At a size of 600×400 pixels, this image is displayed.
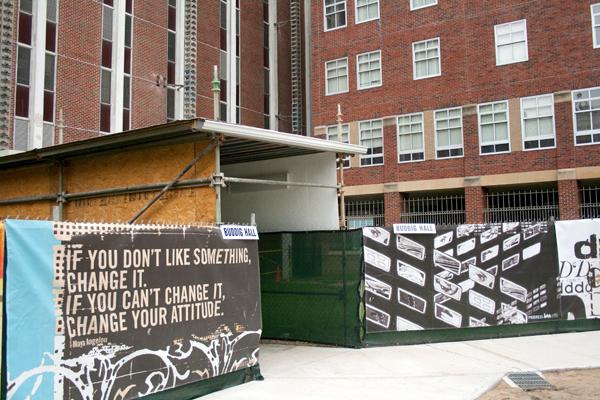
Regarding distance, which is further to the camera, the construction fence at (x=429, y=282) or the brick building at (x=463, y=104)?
the brick building at (x=463, y=104)

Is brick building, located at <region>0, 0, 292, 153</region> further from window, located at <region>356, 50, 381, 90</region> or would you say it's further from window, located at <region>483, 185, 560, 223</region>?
window, located at <region>483, 185, 560, 223</region>

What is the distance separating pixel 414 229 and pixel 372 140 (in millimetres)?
19487

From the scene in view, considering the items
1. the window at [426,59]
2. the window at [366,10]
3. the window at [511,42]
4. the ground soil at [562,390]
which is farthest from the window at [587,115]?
the ground soil at [562,390]

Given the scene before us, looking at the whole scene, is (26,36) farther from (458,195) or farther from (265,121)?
(458,195)

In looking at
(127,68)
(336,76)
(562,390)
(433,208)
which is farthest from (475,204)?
(562,390)

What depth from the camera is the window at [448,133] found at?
26.7 m

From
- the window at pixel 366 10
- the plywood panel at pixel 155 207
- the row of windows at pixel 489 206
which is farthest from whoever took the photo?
the window at pixel 366 10

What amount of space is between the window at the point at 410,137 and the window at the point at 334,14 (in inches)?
257

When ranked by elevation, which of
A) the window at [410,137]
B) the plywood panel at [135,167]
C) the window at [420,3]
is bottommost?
the plywood panel at [135,167]

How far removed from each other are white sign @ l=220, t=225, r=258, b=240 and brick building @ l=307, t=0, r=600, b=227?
19.3 m

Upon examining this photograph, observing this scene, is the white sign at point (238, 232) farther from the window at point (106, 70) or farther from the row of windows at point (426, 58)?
the window at point (106, 70)

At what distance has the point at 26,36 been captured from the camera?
80.1 ft

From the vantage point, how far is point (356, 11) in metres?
30.1

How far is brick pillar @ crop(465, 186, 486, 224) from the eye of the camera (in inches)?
1006
